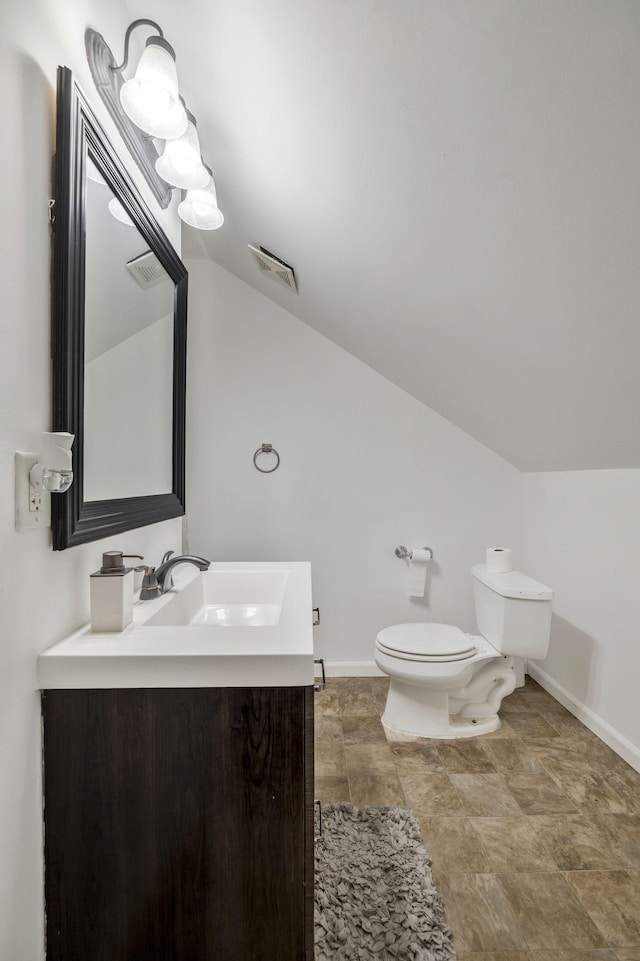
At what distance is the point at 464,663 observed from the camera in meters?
2.10

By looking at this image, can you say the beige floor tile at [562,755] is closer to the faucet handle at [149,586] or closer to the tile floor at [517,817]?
the tile floor at [517,817]

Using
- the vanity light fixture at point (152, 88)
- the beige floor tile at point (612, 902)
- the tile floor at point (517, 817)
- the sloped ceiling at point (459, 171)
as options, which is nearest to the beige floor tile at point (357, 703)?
the tile floor at point (517, 817)

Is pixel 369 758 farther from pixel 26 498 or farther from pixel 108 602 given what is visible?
pixel 26 498

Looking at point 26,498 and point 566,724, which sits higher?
point 26,498

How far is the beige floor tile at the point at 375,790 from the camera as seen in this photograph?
5.60ft

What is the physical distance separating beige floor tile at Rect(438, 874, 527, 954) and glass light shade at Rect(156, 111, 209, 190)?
206 cm

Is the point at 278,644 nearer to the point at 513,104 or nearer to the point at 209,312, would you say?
the point at 513,104

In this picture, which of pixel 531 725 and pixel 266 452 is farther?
pixel 266 452

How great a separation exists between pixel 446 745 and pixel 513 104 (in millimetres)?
2149

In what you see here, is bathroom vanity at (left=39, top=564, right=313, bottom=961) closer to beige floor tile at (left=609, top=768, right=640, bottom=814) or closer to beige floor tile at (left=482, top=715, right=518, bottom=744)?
beige floor tile at (left=609, top=768, right=640, bottom=814)

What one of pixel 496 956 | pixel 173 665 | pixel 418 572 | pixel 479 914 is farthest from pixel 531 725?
pixel 173 665

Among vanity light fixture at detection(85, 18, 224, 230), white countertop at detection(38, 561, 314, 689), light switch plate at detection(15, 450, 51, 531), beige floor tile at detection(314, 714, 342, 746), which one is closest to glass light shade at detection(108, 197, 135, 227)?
vanity light fixture at detection(85, 18, 224, 230)

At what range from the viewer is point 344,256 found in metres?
1.75

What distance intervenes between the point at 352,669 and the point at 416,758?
0.79 meters
